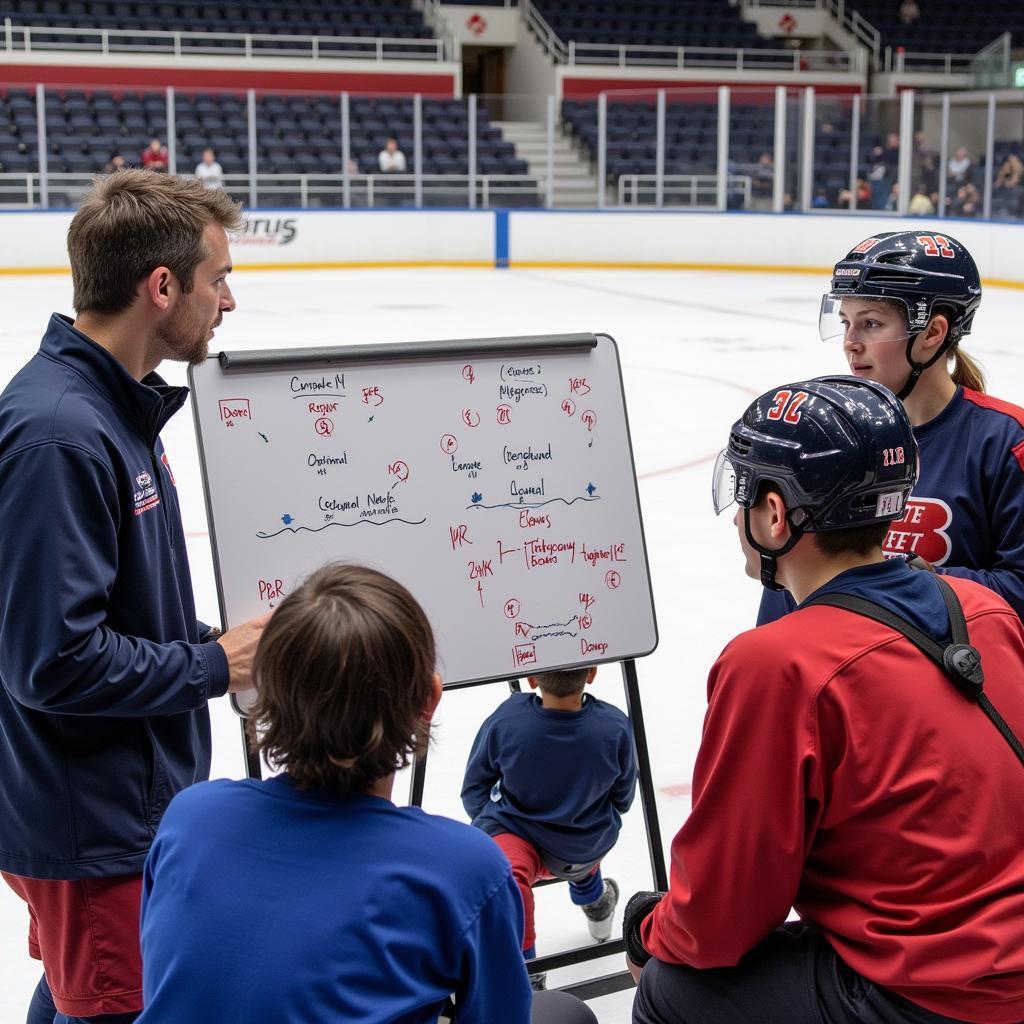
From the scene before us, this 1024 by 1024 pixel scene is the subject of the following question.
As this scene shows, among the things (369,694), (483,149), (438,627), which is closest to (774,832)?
(369,694)

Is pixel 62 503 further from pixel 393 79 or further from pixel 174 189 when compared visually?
pixel 393 79

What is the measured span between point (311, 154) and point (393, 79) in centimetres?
403

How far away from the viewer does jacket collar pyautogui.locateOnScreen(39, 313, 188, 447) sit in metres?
1.83

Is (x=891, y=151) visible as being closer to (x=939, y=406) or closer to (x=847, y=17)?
(x=847, y=17)

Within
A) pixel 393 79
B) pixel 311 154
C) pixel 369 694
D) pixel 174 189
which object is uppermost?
pixel 393 79

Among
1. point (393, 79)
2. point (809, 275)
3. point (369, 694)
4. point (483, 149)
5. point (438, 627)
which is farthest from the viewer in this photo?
point (393, 79)

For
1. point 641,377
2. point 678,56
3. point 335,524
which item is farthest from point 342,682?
point 678,56

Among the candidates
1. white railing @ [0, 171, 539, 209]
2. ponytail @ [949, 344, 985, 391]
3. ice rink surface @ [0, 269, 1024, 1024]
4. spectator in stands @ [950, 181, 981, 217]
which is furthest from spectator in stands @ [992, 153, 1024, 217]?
ponytail @ [949, 344, 985, 391]

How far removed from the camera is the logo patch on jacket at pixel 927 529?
95.4 inches

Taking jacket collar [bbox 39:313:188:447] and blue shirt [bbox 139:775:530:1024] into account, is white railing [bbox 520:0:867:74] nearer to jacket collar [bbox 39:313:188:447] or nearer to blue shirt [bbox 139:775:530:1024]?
jacket collar [bbox 39:313:188:447]

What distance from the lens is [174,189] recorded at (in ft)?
6.25

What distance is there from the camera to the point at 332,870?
1.27 metres

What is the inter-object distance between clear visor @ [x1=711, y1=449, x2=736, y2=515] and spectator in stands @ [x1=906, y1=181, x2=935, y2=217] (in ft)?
52.3

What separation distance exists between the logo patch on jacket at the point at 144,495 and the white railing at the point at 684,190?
17.6m
